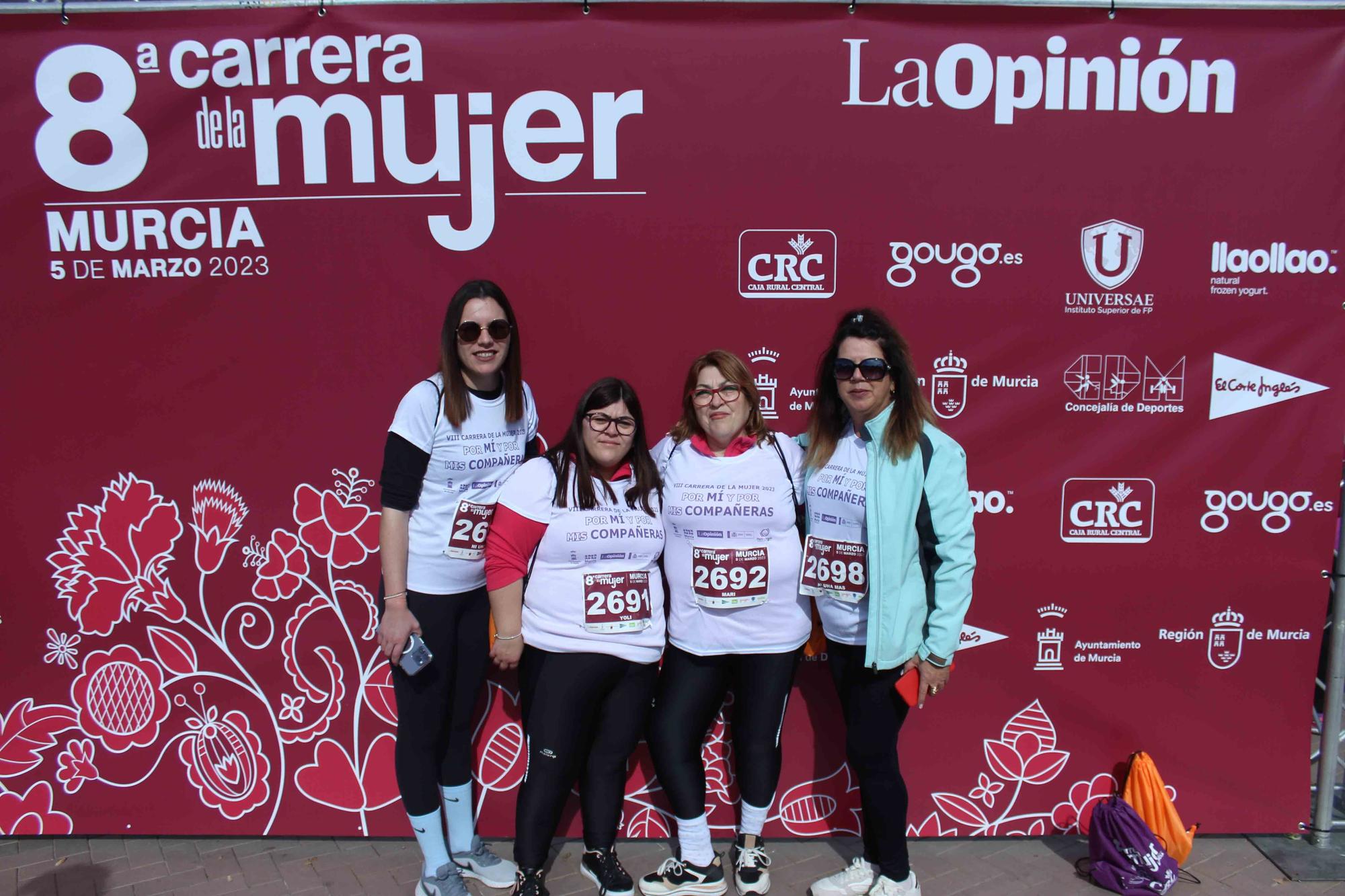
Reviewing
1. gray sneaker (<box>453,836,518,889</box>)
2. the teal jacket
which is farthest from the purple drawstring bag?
gray sneaker (<box>453,836,518,889</box>)

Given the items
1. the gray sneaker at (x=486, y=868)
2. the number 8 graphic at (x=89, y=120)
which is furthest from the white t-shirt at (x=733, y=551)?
the number 8 graphic at (x=89, y=120)

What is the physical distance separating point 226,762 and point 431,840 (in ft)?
3.54

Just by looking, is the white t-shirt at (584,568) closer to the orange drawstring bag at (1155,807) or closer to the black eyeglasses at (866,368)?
the black eyeglasses at (866,368)

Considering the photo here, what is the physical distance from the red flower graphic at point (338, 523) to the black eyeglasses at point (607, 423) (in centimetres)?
114

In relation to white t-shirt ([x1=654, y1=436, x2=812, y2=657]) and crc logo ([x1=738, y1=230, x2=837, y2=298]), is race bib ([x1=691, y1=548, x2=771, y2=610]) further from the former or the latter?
crc logo ([x1=738, y1=230, x2=837, y2=298])

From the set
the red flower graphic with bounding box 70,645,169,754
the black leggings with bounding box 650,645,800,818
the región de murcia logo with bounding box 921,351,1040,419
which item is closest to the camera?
the black leggings with bounding box 650,645,800,818

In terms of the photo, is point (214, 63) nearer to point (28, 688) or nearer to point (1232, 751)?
point (28, 688)

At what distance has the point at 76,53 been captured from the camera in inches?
124

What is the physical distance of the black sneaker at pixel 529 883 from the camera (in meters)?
2.84

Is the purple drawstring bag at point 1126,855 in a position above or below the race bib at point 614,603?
below

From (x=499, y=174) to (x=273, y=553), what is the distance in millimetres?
1751

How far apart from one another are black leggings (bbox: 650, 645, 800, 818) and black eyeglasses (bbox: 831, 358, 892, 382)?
99cm

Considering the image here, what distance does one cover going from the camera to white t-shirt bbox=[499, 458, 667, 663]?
2723mm

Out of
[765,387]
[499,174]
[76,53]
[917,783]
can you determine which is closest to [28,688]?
[76,53]
